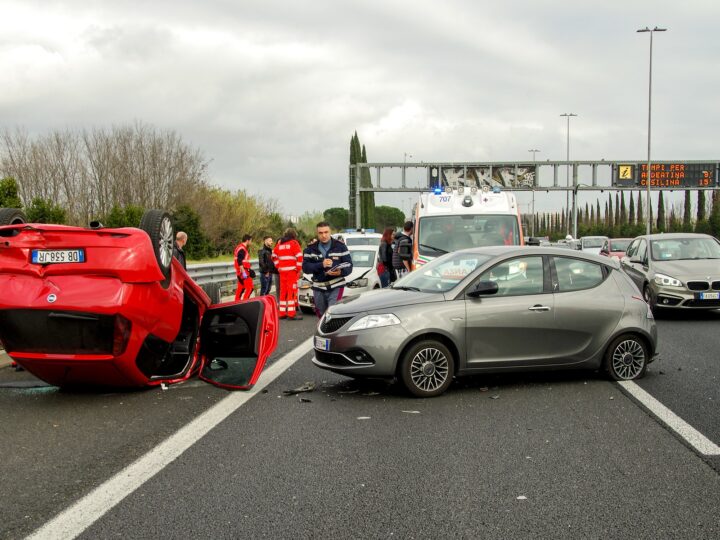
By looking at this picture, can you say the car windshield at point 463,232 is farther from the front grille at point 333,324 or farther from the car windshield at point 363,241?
the car windshield at point 363,241

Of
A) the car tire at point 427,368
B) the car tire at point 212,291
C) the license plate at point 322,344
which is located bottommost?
the car tire at point 427,368

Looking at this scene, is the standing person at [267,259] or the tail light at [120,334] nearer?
the tail light at [120,334]

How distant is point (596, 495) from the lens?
478 cm

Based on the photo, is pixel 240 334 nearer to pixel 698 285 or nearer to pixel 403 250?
pixel 403 250

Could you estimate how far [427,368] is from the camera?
25.6ft

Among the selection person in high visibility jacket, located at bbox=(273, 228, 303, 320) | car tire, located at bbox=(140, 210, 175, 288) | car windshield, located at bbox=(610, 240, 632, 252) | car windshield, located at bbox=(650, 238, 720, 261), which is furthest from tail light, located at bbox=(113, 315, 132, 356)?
car windshield, located at bbox=(610, 240, 632, 252)

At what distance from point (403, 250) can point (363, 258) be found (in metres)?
3.96

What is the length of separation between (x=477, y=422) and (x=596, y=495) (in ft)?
6.77

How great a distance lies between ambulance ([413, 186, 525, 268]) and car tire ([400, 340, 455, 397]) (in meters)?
6.99

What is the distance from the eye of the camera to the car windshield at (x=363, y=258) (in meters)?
18.8

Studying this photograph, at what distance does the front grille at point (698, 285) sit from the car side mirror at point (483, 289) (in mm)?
8419

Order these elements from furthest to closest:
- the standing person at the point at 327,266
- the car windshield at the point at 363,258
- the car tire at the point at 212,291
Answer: the car windshield at the point at 363,258, the standing person at the point at 327,266, the car tire at the point at 212,291

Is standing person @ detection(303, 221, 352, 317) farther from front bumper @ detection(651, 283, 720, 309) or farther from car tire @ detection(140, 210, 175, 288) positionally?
front bumper @ detection(651, 283, 720, 309)

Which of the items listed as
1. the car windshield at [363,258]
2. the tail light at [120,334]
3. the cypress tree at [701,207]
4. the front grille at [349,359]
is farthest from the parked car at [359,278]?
the cypress tree at [701,207]
